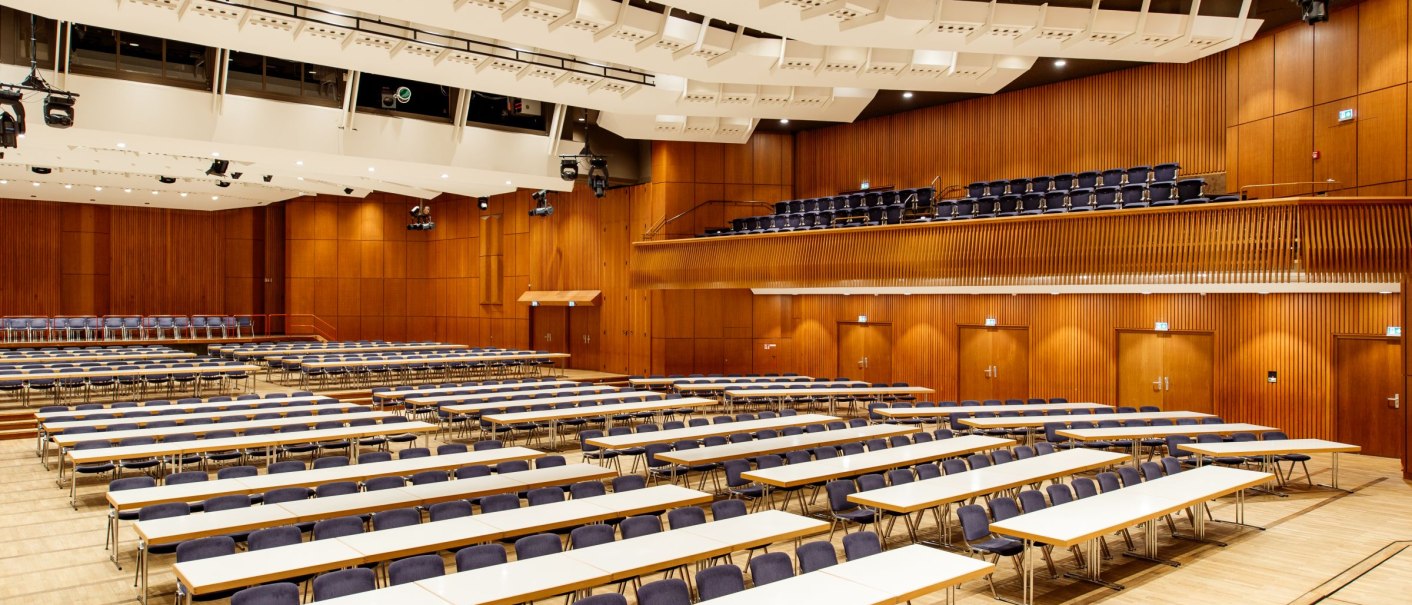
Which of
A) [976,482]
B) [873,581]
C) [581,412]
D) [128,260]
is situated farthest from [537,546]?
[128,260]

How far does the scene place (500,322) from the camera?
1094 inches

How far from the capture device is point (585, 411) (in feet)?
42.6

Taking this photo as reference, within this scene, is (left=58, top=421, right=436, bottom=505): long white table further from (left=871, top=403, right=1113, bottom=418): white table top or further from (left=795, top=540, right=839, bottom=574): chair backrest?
(left=871, top=403, right=1113, bottom=418): white table top

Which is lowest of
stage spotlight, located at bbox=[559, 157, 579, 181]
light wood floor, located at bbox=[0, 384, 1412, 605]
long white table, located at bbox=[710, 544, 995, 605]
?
light wood floor, located at bbox=[0, 384, 1412, 605]

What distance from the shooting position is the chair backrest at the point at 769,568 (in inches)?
225

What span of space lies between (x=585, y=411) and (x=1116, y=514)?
7.61 meters

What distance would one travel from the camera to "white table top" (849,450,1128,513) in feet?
24.5

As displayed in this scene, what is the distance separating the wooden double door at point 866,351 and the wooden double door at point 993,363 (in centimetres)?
192

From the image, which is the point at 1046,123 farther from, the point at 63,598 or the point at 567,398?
the point at 63,598

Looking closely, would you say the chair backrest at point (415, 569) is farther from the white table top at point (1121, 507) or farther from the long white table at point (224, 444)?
the long white table at point (224, 444)

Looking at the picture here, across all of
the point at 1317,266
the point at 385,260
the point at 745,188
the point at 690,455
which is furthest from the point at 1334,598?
the point at 385,260

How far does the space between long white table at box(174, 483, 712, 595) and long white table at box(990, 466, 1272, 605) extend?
261cm

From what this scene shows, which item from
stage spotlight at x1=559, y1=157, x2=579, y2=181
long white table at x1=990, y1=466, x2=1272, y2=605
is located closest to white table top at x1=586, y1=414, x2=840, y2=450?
long white table at x1=990, y1=466, x2=1272, y2=605

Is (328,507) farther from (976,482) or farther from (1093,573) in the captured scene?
(1093,573)
